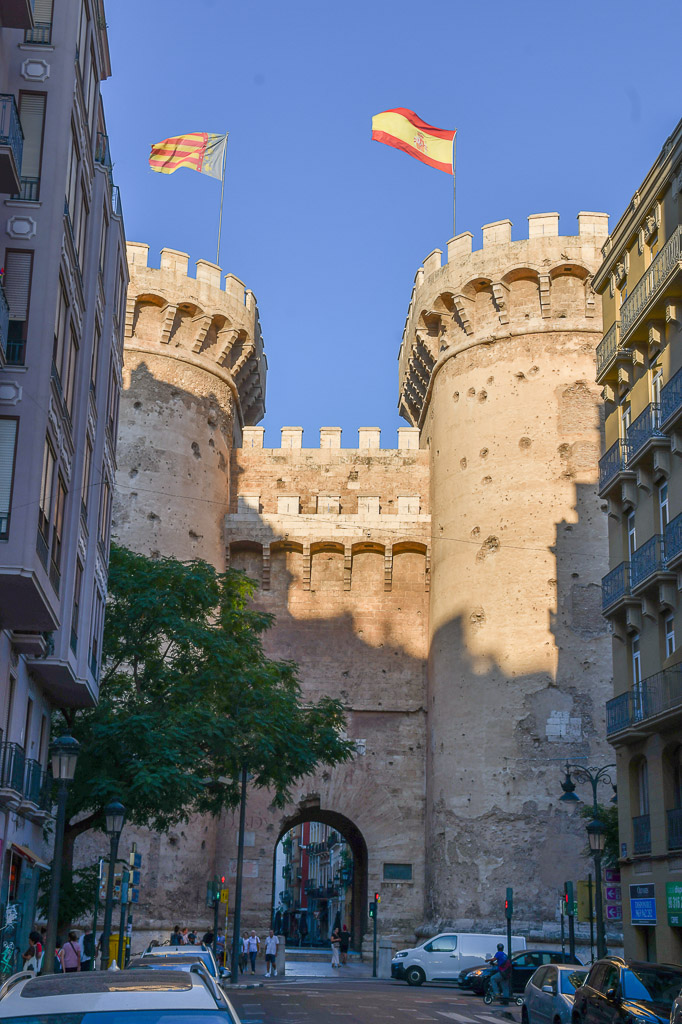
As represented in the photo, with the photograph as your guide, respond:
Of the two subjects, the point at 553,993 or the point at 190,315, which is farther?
the point at 190,315

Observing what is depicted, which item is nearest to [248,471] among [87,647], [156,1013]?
[87,647]

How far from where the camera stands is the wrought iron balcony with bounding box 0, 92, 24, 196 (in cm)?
1616

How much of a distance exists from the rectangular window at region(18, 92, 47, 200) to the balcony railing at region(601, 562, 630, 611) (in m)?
14.0

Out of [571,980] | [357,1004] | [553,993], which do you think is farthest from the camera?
[357,1004]

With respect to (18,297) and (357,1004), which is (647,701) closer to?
(357,1004)

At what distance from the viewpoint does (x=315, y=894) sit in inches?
3681

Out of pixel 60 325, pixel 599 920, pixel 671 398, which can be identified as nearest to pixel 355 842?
pixel 599 920

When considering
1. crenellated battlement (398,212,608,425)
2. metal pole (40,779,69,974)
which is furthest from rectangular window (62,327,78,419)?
crenellated battlement (398,212,608,425)

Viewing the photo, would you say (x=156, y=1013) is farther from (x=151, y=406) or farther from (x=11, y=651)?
(x=151, y=406)

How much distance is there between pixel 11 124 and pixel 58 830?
9.66 meters

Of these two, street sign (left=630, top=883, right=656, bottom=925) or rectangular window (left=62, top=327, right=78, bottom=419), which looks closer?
rectangular window (left=62, top=327, right=78, bottom=419)

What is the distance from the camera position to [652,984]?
12.5m

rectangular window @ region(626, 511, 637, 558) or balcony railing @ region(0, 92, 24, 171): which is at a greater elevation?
balcony railing @ region(0, 92, 24, 171)

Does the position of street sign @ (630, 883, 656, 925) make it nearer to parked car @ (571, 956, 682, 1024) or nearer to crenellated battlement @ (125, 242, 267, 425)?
parked car @ (571, 956, 682, 1024)
